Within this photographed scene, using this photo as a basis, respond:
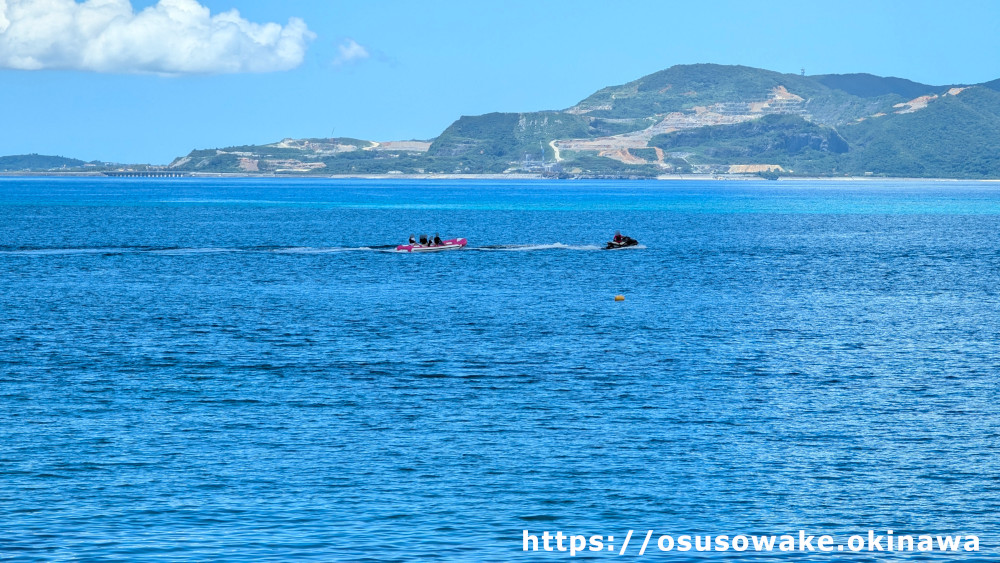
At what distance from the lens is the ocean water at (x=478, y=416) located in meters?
31.5

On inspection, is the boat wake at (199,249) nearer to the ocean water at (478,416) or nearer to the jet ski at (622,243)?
the jet ski at (622,243)

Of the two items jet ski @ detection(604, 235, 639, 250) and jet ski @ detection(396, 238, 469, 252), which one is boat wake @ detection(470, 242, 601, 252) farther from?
jet ski @ detection(604, 235, 639, 250)

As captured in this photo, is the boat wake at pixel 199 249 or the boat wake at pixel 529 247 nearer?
the boat wake at pixel 199 249

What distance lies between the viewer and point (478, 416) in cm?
4419

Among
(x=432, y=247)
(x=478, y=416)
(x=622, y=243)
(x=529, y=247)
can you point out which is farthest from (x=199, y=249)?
(x=478, y=416)

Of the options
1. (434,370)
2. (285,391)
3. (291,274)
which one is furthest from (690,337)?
(291,274)

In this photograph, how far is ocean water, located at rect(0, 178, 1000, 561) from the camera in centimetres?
3155

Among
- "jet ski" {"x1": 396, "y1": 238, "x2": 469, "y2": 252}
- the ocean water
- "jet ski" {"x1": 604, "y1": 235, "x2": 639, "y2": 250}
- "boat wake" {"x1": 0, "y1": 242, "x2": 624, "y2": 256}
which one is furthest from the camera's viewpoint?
"jet ski" {"x1": 604, "y1": 235, "x2": 639, "y2": 250}

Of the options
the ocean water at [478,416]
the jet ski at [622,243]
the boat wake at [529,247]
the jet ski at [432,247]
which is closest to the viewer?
the ocean water at [478,416]

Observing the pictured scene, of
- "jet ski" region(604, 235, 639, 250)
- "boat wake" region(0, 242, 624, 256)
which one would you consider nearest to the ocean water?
"boat wake" region(0, 242, 624, 256)

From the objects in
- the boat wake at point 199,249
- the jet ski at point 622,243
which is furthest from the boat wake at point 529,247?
the jet ski at point 622,243

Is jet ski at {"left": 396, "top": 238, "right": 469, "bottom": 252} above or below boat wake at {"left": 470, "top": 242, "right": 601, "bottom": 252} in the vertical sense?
above

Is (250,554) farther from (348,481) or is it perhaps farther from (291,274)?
(291,274)

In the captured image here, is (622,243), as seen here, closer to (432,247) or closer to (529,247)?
(529,247)
